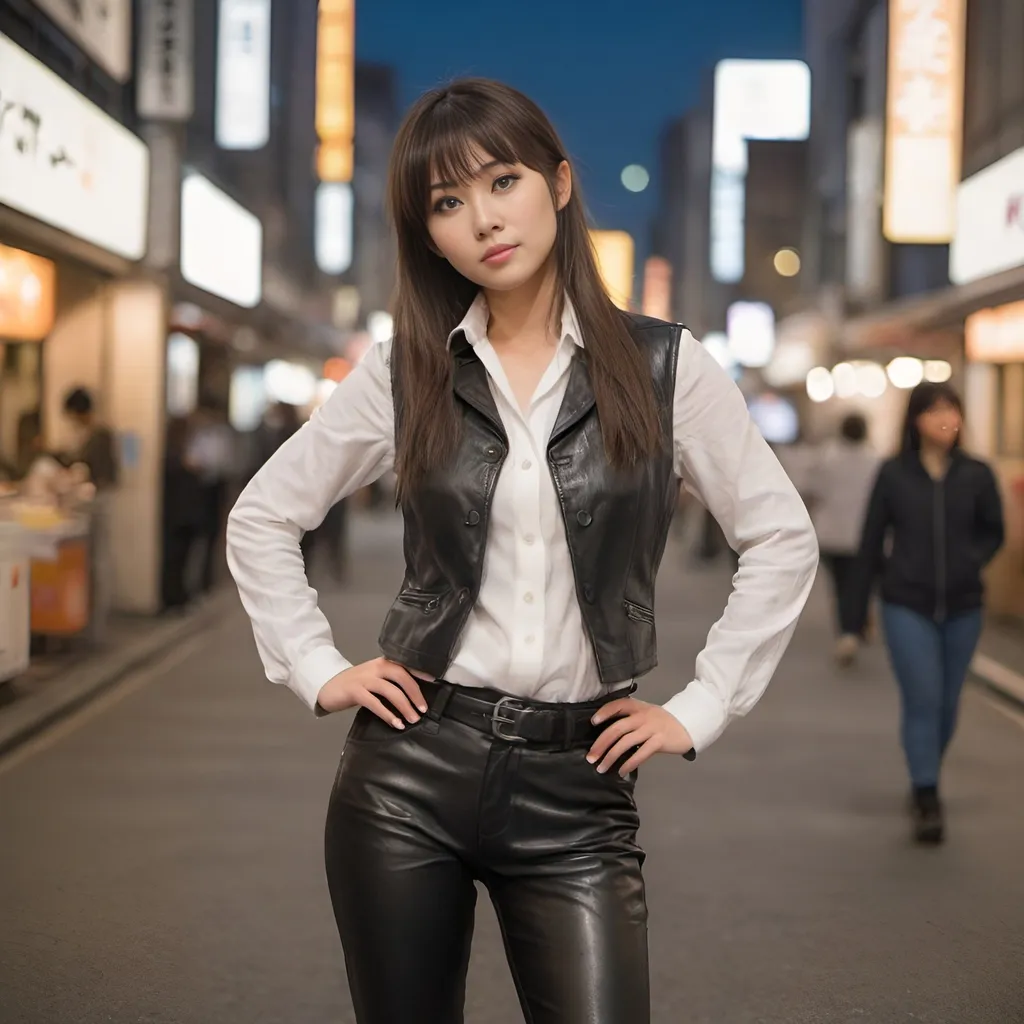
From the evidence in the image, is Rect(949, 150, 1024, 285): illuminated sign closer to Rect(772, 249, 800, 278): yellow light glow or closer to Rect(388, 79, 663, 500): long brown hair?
Rect(388, 79, 663, 500): long brown hair

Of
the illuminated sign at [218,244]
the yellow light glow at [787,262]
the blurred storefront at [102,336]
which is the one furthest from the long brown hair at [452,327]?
the yellow light glow at [787,262]

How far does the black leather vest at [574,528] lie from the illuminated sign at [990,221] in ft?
38.7

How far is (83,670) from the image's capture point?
36.6 ft

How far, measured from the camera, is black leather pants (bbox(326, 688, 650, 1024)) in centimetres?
249

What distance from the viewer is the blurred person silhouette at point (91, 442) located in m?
13.3

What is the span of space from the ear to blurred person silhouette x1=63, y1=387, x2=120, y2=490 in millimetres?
11086

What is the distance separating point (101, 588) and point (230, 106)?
1110 centimetres

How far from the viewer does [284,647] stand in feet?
9.07

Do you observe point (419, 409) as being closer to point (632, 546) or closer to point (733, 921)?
point (632, 546)

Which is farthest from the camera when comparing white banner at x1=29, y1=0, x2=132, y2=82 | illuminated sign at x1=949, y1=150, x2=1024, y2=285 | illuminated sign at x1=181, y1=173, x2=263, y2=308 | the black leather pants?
illuminated sign at x1=181, y1=173, x2=263, y2=308

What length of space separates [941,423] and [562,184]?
4757 millimetres

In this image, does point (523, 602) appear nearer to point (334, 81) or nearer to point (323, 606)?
point (323, 606)

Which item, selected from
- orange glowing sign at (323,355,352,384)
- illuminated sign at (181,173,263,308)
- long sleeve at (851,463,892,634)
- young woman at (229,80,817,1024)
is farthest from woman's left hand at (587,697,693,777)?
orange glowing sign at (323,355,352,384)

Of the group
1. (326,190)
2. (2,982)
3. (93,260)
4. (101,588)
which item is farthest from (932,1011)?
(326,190)
